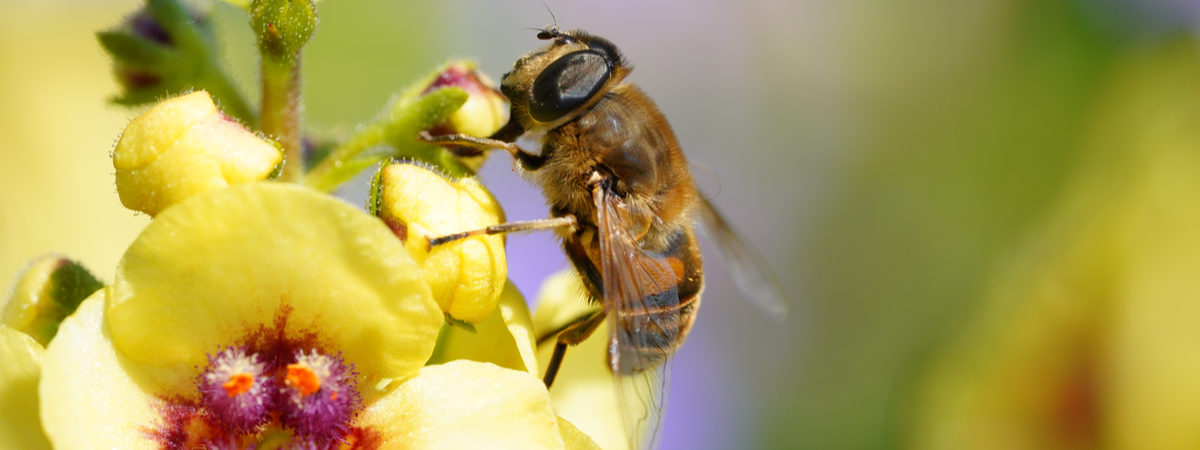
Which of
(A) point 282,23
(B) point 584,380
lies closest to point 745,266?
(B) point 584,380

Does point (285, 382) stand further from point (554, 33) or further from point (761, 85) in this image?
point (761, 85)

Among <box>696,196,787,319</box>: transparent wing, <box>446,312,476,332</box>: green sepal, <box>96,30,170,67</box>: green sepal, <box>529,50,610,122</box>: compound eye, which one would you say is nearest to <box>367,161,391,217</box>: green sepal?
<box>446,312,476,332</box>: green sepal

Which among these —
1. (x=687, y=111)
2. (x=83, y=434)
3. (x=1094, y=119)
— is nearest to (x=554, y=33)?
(x=83, y=434)

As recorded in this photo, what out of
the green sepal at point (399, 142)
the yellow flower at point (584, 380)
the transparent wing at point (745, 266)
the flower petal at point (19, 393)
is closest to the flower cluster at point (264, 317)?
the flower petal at point (19, 393)

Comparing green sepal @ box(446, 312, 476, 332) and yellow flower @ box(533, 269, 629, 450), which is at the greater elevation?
green sepal @ box(446, 312, 476, 332)

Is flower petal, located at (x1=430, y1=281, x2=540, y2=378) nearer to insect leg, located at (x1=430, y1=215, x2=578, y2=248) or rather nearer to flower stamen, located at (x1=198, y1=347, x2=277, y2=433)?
insect leg, located at (x1=430, y1=215, x2=578, y2=248)

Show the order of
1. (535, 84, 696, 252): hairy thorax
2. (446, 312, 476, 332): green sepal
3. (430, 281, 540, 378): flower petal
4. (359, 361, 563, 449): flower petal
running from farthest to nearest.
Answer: (535, 84, 696, 252): hairy thorax
(430, 281, 540, 378): flower petal
(446, 312, 476, 332): green sepal
(359, 361, 563, 449): flower petal

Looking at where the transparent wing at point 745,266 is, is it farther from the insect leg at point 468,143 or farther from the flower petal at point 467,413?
the flower petal at point 467,413

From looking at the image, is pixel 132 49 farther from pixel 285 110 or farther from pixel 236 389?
pixel 236 389
